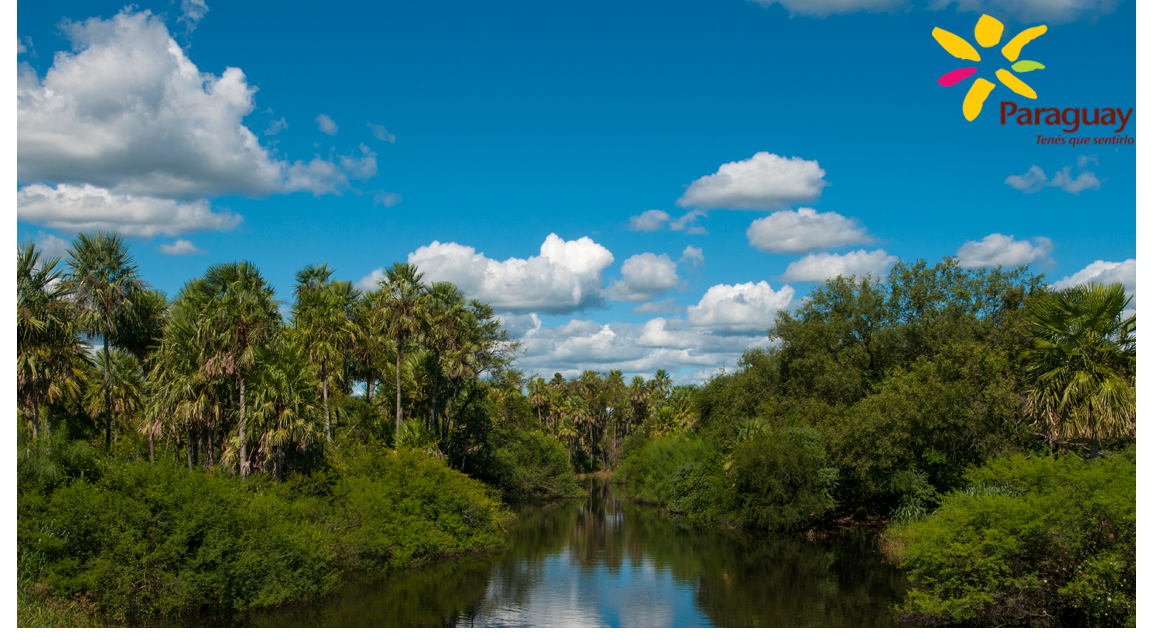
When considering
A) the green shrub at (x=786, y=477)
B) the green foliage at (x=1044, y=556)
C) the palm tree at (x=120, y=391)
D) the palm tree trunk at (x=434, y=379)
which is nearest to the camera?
the green foliage at (x=1044, y=556)

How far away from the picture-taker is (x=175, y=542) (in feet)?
66.1

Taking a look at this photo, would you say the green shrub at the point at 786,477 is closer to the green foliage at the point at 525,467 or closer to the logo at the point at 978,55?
the green foliage at the point at 525,467

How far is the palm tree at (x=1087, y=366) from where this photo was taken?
21375 mm

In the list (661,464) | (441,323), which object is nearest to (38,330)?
(441,323)

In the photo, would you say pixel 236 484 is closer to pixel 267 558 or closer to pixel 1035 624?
pixel 267 558

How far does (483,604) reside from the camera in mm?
24703

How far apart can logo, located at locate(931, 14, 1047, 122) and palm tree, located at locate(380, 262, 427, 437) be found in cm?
2864

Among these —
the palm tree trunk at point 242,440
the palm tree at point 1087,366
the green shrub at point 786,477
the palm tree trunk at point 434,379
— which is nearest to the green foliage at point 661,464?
the green shrub at point 786,477

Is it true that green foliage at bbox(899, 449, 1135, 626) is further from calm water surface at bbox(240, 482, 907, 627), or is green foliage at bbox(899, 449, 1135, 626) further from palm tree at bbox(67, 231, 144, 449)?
palm tree at bbox(67, 231, 144, 449)

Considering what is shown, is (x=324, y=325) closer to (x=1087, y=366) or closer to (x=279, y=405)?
(x=279, y=405)

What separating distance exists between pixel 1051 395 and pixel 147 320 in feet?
110

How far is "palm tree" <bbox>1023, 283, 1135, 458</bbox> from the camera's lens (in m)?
21.4
